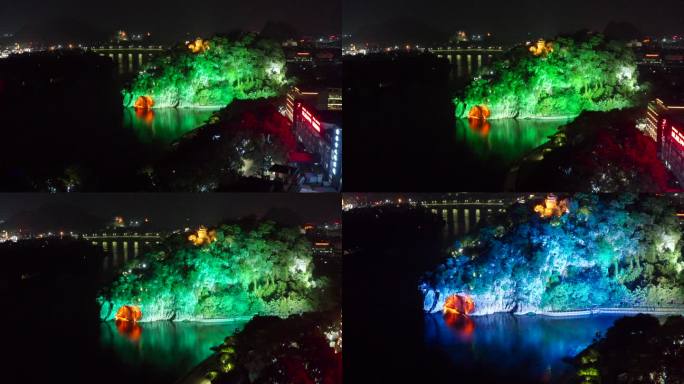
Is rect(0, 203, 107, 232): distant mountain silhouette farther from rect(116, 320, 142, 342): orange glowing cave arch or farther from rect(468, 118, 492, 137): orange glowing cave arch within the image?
rect(468, 118, 492, 137): orange glowing cave arch

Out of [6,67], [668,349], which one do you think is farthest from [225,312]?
[668,349]

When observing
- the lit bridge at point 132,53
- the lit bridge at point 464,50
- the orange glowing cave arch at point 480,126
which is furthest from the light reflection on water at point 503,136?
the lit bridge at point 132,53

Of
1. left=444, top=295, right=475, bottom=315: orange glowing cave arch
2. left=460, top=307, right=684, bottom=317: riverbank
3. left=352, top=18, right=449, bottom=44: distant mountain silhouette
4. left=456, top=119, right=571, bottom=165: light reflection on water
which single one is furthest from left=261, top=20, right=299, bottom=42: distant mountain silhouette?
left=460, top=307, right=684, bottom=317: riverbank

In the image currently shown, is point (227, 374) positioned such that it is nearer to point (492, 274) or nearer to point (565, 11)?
point (492, 274)

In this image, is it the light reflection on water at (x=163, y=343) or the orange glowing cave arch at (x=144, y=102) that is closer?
the light reflection on water at (x=163, y=343)

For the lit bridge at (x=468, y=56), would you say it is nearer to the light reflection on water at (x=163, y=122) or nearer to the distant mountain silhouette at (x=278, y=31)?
the distant mountain silhouette at (x=278, y=31)

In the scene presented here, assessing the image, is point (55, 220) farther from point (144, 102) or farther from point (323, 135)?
point (323, 135)
